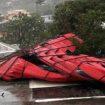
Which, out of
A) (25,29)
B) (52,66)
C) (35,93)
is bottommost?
(25,29)

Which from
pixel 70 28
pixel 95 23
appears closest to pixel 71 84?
pixel 95 23

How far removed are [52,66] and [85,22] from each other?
4.43 meters

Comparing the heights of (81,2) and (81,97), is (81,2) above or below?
above

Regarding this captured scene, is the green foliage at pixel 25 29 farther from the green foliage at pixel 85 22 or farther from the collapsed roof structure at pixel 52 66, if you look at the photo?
the collapsed roof structure at pixel 52 66

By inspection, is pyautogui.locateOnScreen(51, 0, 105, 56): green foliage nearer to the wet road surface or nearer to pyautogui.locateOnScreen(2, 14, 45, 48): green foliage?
the wet road surface

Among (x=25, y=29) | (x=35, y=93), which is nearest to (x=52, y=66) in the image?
(x=35, y=93)

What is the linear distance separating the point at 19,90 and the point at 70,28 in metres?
6.94

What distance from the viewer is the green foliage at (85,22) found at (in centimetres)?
1669

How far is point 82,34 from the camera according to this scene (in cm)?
1744

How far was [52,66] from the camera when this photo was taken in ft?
43.9

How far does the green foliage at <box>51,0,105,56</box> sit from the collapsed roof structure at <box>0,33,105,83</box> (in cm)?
182

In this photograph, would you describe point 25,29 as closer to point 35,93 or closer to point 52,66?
point 52,66

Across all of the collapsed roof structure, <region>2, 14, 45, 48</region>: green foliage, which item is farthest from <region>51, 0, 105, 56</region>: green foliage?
<region>2, 14, 45, 48</region>: green foliage

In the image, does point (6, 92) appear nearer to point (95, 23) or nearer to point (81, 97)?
point (81, 97)
